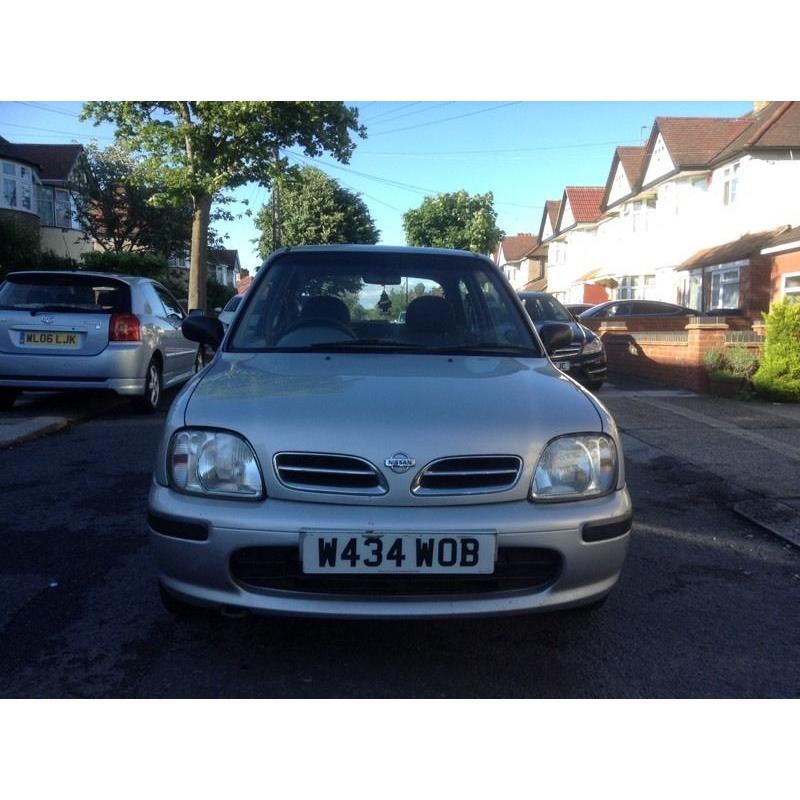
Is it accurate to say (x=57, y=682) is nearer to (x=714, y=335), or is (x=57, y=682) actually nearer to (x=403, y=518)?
(x=403, y=518)

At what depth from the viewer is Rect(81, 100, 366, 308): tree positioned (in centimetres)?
1928

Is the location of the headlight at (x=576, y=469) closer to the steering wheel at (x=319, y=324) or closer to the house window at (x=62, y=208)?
the steering wheel at (x=319, y=324)

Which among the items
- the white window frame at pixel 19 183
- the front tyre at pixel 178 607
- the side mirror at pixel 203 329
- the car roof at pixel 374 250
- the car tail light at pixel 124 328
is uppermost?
the white window frame at pixel 19 183

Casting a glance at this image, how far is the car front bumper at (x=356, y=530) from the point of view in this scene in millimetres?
2521

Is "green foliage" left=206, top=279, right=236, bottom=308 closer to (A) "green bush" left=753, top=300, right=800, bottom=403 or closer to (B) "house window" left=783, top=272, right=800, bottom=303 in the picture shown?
(B) "house window" left=783, top=272, right=800, bottom=303

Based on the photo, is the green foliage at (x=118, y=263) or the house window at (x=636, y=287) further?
the house window at (x=636, y=287)

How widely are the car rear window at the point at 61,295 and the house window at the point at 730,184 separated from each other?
916 inches

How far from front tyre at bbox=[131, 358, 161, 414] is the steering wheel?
5383mm

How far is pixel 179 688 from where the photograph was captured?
269 centimetres

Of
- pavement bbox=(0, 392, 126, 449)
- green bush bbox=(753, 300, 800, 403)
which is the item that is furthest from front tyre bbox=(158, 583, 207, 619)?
green bush bbox=(753, 300, 800, 403)

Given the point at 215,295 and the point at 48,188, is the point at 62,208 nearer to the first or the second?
the point at 48,188

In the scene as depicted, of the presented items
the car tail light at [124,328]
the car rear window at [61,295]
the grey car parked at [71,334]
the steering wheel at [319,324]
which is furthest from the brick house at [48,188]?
the steering wheel at [319,324]

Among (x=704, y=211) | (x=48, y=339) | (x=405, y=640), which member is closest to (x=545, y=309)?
(x=48, y=339)

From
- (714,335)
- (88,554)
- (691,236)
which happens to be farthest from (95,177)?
(88,554)
